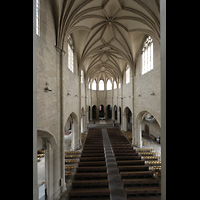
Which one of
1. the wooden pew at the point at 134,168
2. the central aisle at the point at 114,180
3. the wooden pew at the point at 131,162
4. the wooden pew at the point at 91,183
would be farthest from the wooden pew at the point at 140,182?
the wooden pew at the point at 131,162

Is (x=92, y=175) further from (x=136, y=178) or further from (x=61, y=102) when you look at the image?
(x=61, y=102)

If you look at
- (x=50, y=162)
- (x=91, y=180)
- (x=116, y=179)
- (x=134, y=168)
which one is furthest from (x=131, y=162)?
(x=50, y=162)

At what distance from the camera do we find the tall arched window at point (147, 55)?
10.5m

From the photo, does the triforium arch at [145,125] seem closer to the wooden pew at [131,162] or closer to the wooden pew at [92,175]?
the wooden pew at [131,162]

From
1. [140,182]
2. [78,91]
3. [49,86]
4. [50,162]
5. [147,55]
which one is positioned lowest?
[140,182]

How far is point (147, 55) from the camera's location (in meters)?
11.2

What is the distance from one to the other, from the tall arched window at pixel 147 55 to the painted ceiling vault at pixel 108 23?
2.64 ft

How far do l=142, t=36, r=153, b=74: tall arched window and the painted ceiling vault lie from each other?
806 mm

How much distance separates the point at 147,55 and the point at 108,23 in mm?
5279

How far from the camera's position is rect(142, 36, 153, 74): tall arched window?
1055 cm
